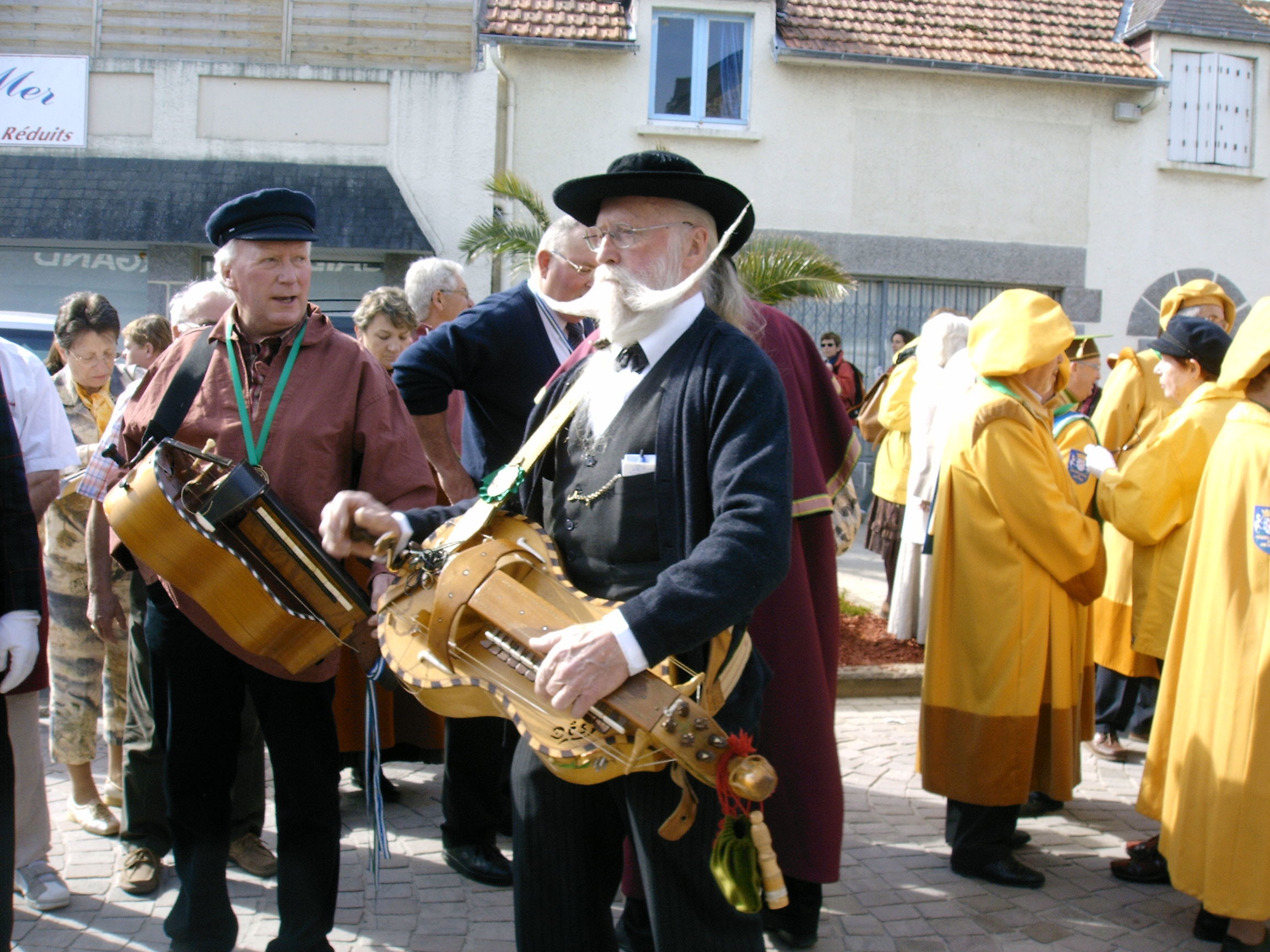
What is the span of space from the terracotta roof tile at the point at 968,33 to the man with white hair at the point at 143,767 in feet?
35.4

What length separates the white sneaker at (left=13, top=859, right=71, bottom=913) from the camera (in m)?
3.64

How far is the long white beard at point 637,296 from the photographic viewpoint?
234 centimetres

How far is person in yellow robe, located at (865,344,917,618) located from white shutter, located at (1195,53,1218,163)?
26.8ft

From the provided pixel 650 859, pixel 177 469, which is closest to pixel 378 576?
pixel 177 469

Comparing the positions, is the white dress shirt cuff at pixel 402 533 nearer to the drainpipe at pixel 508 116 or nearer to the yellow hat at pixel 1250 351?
the yellow hat at pixel 1250 351

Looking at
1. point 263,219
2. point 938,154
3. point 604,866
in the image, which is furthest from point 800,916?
point 938,154

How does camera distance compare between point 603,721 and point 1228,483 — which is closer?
point 603,721

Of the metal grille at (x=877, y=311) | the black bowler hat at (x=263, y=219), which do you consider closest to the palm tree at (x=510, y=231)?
the metal grille at (x=877, y=311)

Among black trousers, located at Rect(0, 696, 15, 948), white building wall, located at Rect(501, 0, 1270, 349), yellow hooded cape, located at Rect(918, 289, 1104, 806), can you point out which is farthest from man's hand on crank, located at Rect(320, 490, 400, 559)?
white building wall, located at Rect(501, 0, 1270, 349)

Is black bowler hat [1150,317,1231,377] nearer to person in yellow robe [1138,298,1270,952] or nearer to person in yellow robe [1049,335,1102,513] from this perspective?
person in yellow robe [1049,335,1102,513]

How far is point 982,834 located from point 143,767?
9.62 ft

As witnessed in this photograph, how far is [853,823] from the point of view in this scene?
4.56 m

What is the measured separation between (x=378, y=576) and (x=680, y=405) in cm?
104

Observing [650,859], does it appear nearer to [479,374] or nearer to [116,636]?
[479,374]
